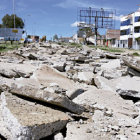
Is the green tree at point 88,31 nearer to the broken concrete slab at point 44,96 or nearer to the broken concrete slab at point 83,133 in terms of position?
the broken concrete slab at point 44,96

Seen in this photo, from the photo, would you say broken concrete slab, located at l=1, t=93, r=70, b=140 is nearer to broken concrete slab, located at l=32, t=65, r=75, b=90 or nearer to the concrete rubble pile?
the concrete rubble pile

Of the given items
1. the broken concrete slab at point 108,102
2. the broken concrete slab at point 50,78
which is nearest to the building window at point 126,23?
the broken concrete slab at point 50,78

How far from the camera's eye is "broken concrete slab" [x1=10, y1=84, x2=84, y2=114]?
3.04m

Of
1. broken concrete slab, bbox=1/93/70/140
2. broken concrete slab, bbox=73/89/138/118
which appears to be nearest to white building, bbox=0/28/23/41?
broken concrete slab, bbox=73/89/138/118

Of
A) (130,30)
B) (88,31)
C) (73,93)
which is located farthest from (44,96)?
(130,30)

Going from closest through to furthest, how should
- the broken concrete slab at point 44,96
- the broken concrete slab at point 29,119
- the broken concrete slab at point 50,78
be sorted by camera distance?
1. the broken concrete slab at point 29,119
2. the broken concrete slab at point 44,96
3. the broken concrete slab at point 50,78

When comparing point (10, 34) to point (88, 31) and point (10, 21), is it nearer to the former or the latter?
point (88, 31)

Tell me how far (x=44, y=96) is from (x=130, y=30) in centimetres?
5103

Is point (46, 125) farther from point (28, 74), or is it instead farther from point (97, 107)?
point (28, 74)

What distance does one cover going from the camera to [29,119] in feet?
7.93

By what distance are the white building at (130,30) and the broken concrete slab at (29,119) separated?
43.3 m

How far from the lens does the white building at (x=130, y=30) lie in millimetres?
48188

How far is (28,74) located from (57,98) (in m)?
2.59

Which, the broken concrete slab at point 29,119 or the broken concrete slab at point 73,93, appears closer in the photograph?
the broken concrete slab at point 29,119
